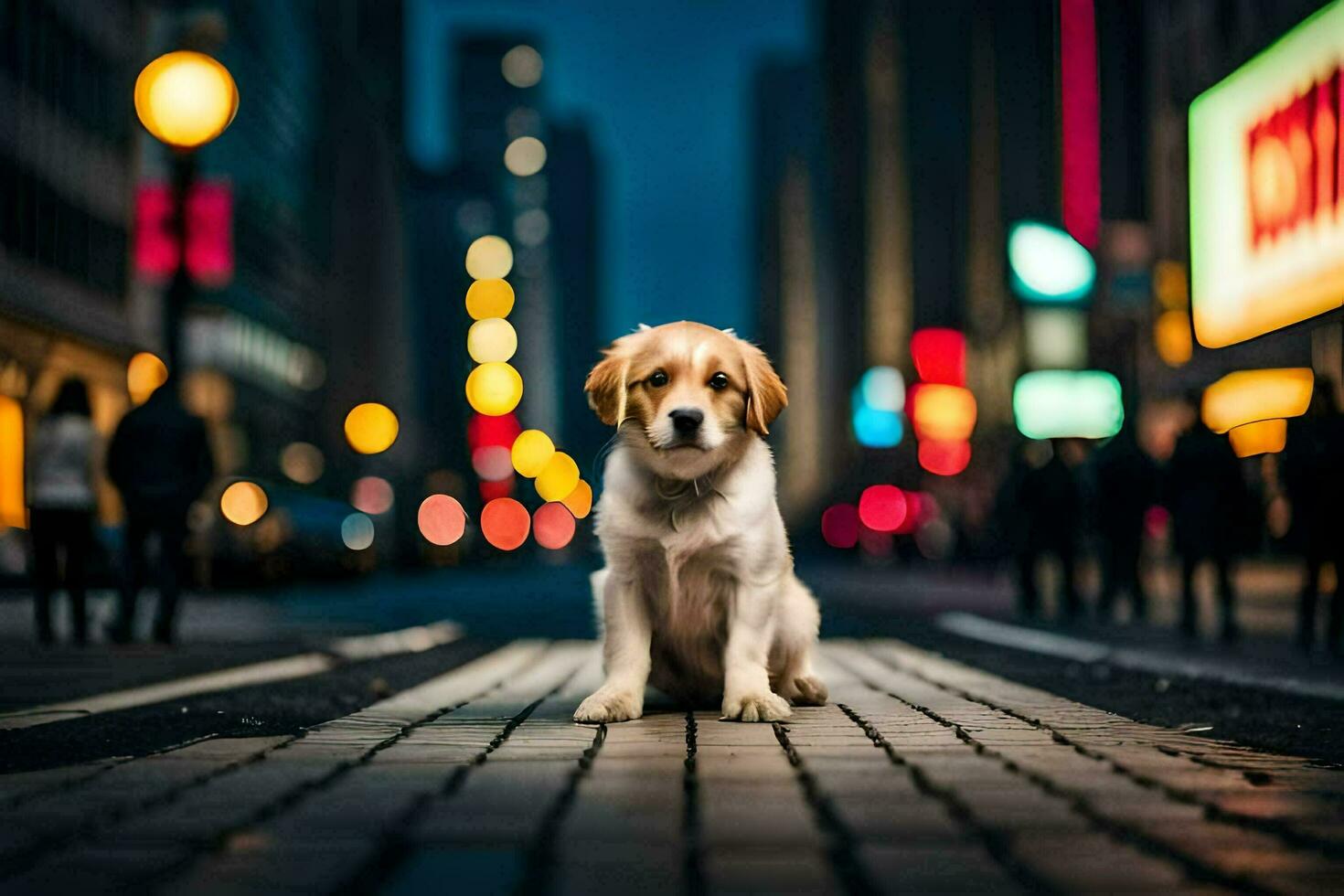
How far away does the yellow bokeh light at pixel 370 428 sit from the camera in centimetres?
7244

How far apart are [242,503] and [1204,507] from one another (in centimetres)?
1657

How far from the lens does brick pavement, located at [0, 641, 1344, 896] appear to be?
12.9 ft

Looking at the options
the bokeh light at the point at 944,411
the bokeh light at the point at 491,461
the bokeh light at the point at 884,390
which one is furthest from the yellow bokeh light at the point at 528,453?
the bokeh light at the point at 944,411

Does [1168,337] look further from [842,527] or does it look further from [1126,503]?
[842,527]

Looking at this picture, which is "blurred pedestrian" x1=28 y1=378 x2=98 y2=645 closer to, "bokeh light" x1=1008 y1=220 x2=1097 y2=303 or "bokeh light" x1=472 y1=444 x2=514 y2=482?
"bokeh light" x1=1008 y1=220 x2=1097 y2=303

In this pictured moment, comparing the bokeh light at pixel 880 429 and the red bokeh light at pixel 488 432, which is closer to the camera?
the bokeh light at pixel 880 429

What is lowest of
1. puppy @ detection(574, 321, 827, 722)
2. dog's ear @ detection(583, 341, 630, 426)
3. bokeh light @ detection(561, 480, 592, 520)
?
puppy @ detection(574, 321, 827, 722)

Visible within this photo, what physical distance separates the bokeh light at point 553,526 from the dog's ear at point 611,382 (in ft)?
514

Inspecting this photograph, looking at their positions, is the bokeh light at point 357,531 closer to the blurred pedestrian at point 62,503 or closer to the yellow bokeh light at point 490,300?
the blurred pedestrian at point 62,503

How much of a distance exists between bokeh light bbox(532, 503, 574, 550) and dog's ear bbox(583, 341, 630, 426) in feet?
514

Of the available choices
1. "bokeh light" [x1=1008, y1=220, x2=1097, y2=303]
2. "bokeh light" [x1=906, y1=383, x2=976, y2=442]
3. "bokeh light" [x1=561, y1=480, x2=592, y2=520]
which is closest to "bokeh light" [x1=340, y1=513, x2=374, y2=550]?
"bokeh light" [x1=1008, y1=220, x2=1097, y2=303]

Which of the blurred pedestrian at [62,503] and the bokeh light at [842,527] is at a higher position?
the bokeh light at [842,527]

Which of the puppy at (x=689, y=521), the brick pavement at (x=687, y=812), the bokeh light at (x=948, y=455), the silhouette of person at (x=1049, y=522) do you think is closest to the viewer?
the brick pavement at (x=687, y=812)

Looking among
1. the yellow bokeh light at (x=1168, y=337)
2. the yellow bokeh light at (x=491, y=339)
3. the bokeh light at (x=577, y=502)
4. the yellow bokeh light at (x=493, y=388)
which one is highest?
the yellow bokeh light at (x=491, y=339)
